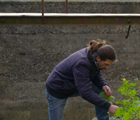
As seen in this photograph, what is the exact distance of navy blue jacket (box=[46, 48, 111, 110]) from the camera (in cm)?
244

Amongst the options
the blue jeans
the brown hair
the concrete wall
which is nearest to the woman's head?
the brown hair

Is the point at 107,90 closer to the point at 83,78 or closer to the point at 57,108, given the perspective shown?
the point at 83,78

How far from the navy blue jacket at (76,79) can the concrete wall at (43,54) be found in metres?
2.00

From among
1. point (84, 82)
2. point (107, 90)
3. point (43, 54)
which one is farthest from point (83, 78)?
point (43, 54)

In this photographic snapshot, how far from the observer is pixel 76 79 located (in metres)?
2.45

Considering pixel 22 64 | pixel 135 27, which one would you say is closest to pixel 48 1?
pixel 22 64

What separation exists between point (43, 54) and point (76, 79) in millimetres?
2375

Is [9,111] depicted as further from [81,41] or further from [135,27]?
[135,27]

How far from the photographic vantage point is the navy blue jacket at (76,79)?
8.00 ft

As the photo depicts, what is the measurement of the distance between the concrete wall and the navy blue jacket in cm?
200

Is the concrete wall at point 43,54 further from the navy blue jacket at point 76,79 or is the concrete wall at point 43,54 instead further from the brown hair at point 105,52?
the brown hair at point 105,52

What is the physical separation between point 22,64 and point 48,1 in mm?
1320

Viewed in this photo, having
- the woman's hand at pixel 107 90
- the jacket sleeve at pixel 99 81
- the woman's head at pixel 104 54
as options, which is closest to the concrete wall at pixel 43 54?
the jacket sleeve at pixel 99 81

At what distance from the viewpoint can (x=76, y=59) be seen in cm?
250
